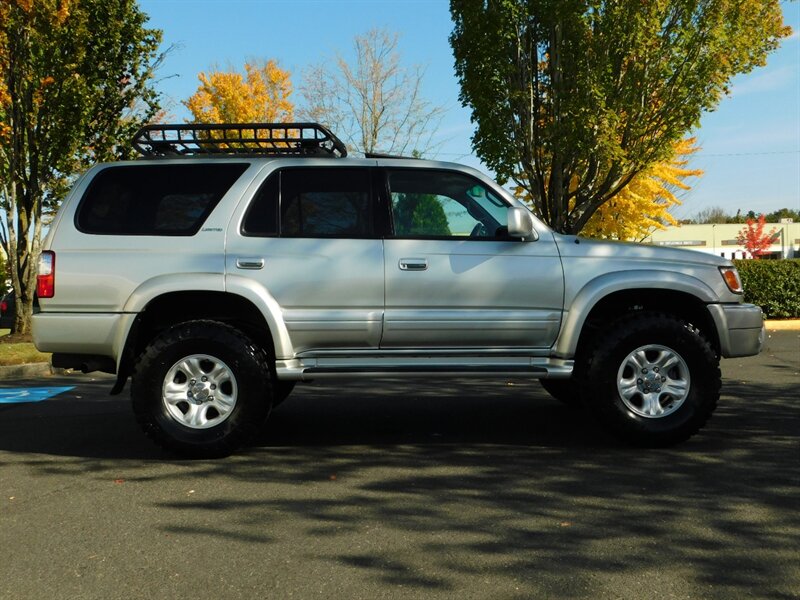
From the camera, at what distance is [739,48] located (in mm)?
16078

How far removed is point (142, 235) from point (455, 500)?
9.59ft

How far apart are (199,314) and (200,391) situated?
2.09 feet

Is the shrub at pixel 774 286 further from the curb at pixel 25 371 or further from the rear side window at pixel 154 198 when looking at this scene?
the rear side window at pixel 154 198

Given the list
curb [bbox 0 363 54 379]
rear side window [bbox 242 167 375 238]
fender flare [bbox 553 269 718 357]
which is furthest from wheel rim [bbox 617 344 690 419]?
curb [bbox 0 363 54 379]

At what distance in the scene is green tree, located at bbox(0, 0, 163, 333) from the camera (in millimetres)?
13969

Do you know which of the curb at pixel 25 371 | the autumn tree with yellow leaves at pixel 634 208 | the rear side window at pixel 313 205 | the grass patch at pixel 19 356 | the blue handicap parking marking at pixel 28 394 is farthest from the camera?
the autumn tree with yellow leaves at pixel 634 208

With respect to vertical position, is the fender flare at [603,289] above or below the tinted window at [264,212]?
below

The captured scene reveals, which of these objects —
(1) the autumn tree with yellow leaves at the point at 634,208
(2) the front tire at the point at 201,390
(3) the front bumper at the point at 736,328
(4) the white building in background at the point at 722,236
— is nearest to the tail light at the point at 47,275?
(2) the front tire at the point at 201,390

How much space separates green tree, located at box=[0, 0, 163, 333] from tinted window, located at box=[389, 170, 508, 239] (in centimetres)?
1002

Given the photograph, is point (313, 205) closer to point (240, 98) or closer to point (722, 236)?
point (240, 98)

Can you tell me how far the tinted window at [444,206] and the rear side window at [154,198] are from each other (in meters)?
1.20

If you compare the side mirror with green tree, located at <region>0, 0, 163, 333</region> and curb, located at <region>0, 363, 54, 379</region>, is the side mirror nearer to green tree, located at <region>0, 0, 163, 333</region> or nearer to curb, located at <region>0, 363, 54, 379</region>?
curb, located at <region>0, 363, 54, 379</region>

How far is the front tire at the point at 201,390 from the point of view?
5715mm

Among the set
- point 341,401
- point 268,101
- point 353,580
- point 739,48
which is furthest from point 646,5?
point 268,101
